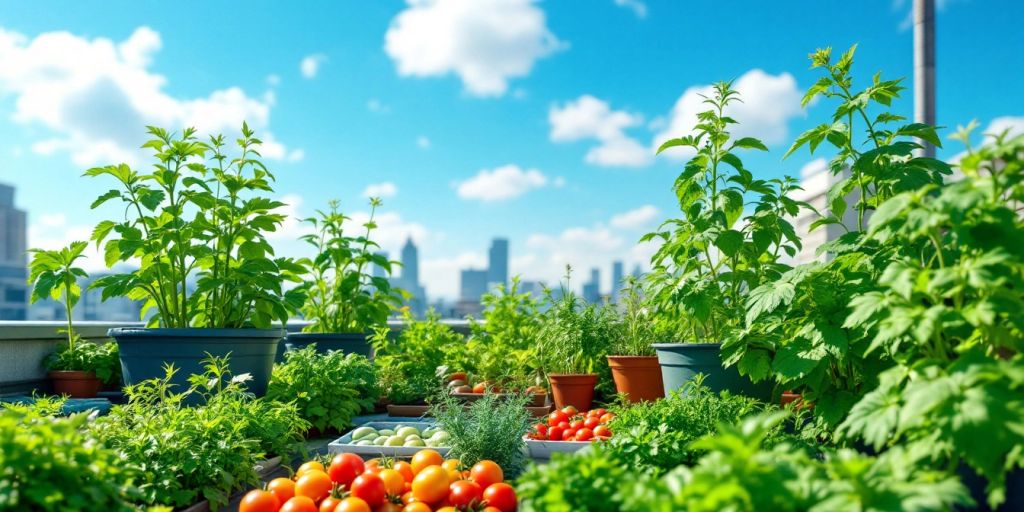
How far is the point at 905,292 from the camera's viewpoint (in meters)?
1.38

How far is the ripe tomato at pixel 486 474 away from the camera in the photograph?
7.30 feet

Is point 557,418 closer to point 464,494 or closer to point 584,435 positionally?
point 584,435

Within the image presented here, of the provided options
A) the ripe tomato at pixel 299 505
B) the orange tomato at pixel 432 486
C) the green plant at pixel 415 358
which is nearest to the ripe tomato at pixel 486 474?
the orange tomato at pixel 432 486

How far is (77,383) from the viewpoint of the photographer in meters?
4.14

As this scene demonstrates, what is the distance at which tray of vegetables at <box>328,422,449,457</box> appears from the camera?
2701 mm

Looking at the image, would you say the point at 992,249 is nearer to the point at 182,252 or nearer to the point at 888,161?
the point at 888,161

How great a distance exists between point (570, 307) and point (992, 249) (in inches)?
109

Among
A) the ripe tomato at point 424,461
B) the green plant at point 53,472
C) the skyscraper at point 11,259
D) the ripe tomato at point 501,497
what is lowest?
the ripe tomato at point 501,497

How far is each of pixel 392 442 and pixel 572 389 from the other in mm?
1271

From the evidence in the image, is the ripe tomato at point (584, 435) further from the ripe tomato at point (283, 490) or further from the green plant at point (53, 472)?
the green plant at point (53, 472)

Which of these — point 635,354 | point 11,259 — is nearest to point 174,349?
point 635,354

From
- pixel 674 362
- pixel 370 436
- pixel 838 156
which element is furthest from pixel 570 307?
pixel 838 156

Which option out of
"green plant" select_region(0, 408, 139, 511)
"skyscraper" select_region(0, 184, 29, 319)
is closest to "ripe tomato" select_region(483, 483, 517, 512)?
"green plant" select_region(0, 408, 139, 511)

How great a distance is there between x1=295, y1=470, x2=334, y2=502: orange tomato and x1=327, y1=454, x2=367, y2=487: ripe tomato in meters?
0.03
